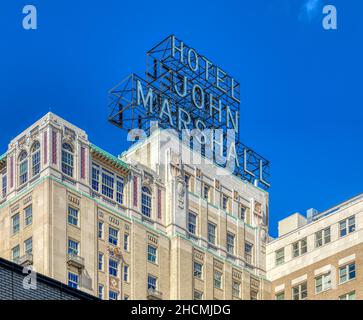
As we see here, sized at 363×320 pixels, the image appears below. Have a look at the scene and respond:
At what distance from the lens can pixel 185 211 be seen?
6407 inches

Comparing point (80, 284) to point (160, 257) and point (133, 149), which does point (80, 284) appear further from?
point (133, 149)

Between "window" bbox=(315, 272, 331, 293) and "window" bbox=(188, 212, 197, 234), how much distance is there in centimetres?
1512

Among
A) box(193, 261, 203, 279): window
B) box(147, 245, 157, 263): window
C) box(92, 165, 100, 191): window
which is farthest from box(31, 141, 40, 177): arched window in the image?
box(193, 261, 203, 279): window

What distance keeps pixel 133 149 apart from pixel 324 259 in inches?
928

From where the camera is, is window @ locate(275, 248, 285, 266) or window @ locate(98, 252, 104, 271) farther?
window @ locate(275, 248, 285, 266)

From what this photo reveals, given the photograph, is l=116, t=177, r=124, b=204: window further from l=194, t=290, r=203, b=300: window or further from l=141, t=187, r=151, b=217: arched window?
l=194, t=290, r=203, b=300: window

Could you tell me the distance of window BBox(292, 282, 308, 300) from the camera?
169500 millimetres

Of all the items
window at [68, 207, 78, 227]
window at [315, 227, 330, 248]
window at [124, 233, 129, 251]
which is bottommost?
window at [124, 233, 129, 251]

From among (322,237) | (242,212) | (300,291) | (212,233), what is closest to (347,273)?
(322,237)

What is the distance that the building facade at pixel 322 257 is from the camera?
16562 centimetres

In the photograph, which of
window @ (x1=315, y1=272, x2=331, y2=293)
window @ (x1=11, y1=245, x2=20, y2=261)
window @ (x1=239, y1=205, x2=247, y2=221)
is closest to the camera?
window @ (x1=11, y1=245, x2=20, y2=261)

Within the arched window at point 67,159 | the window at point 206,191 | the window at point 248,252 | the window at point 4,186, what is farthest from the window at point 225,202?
the window at point 4,186

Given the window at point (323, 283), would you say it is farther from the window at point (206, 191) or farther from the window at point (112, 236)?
the window at point (112, 236)
